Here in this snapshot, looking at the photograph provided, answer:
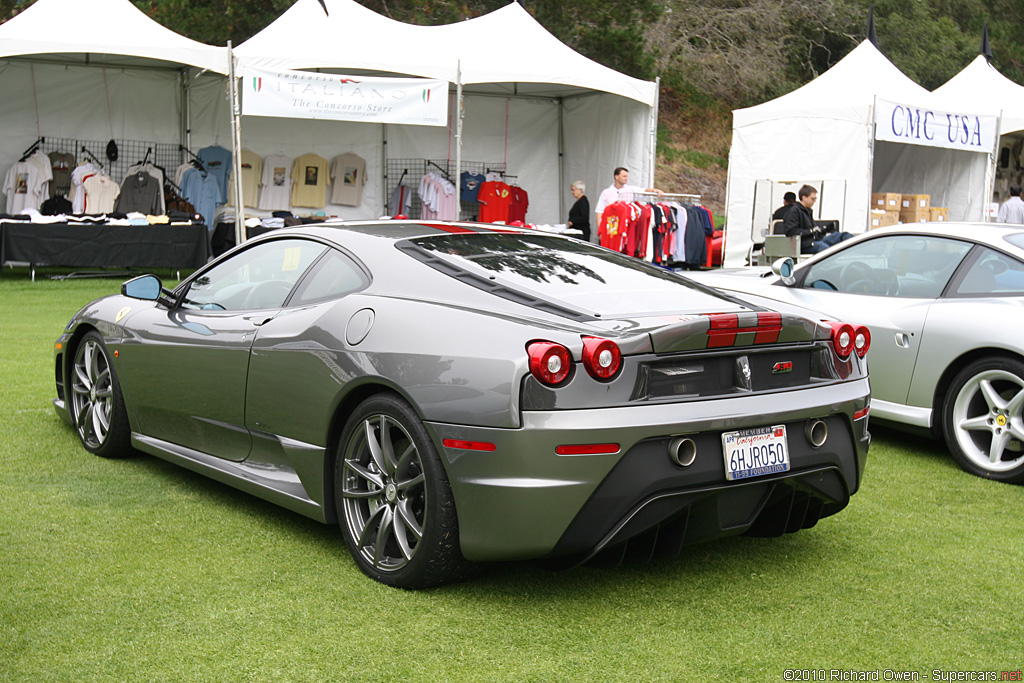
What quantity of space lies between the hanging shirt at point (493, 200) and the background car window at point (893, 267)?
1332 centimetres

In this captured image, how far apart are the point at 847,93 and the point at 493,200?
6.60m

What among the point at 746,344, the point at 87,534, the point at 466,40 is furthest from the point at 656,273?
the point at 466,40

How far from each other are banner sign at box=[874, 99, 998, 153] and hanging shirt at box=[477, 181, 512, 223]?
22.4ft

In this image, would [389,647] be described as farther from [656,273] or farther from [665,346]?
[656,273]

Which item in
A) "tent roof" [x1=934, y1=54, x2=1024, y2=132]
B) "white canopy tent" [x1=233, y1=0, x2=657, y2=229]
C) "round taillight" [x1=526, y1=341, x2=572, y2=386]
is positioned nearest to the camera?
"round taillight" [x1=526, y1=341, x2=572, y2=386]

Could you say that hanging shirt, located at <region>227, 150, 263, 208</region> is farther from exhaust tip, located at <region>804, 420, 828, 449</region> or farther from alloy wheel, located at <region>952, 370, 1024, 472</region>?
exhaust tip, located at <region>804, 420, 828, 449</region>

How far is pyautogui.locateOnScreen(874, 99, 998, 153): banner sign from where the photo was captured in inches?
661

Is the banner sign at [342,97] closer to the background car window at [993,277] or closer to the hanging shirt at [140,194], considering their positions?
the hanging shirt at [140,194]

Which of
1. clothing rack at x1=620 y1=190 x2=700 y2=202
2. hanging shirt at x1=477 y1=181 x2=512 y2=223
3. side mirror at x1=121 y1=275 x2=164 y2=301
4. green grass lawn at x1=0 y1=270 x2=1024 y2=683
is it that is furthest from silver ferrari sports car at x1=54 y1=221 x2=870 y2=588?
hanging shirt at x1=477 y1=181 x2=512 y2=223

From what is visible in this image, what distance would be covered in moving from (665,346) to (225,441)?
2.07 meters

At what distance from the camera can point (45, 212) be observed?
16.9 meters

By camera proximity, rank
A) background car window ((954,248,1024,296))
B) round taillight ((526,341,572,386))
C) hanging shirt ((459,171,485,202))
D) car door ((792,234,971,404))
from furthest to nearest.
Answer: hanging shirt ((459,171,485,202)) < car door ((792,234,971,404)) < background car window ((954,248,1024,296)) < round taillight ((526,341,572,386))

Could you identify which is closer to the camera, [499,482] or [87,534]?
[499,482]

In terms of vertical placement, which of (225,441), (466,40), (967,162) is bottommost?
(225,441)
